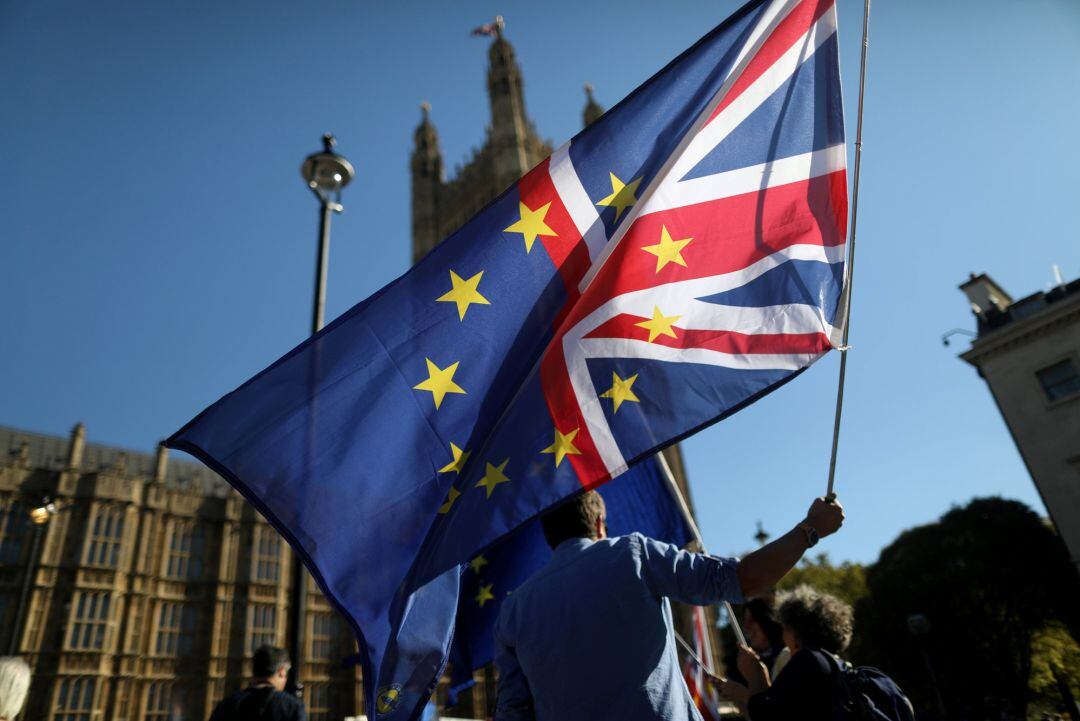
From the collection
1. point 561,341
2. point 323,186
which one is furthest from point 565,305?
point 323,186

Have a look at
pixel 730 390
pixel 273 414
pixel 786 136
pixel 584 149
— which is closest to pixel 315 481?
pixel 273 414

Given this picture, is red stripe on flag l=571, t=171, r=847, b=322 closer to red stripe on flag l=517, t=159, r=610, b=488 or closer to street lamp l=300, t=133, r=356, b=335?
red stripe on flag l=517, t=159, r=610, b=488

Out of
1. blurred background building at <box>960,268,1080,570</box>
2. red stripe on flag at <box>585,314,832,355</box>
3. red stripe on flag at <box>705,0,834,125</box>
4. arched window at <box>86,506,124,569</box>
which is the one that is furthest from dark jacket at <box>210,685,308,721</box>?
arched window at <box>86,506,124,569</box>

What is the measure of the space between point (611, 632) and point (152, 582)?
3466 cm

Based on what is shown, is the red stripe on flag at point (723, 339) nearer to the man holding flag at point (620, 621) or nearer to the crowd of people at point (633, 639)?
the crowd of people at point (633, 639)

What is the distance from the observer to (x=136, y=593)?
95.4 feet

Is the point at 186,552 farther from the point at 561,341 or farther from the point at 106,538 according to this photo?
the point at 561,341

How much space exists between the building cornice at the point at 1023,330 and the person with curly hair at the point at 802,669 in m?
20.9

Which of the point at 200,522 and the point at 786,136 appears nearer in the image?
the point at 786,136

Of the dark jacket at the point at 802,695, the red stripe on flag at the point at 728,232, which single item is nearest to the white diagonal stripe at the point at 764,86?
the red stripe on flag at the point at 728,232

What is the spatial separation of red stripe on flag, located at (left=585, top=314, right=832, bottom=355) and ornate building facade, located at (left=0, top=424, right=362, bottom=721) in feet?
97.3

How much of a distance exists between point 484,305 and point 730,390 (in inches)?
44.4

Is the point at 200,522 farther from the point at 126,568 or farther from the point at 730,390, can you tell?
the point at 730,390

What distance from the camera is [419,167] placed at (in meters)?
41.9
